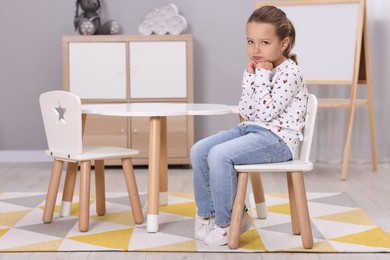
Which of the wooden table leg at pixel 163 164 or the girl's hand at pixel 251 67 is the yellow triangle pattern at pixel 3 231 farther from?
the girl's hand at pixel 251 67

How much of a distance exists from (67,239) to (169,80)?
1.81m

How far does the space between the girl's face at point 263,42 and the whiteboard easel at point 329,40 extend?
57.0 inches

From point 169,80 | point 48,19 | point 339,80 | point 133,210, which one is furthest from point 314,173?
point 48,19

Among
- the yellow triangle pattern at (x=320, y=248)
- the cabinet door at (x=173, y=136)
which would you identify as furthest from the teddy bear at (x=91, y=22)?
the yellow triangle pattern at (x=320, y=248)

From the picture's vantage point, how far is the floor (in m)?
2.03

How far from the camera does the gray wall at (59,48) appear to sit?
422cm

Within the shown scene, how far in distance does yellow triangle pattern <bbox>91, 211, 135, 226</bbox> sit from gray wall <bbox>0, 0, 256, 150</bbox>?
1.70m

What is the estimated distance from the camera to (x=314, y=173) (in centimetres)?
377

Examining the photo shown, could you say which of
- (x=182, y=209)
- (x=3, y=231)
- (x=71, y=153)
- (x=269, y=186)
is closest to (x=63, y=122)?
(x=71, y=153)

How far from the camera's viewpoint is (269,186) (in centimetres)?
334

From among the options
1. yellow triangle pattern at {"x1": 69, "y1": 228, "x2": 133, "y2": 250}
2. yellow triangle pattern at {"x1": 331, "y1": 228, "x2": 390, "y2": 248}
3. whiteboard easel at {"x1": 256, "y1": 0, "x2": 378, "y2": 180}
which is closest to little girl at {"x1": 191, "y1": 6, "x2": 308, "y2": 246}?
yellow triangle pattern at {"x1": 69, "y1": 228, "x2": 133, "y2": 250}

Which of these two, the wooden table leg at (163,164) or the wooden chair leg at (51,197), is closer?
the wooden chair leg at (51,197)

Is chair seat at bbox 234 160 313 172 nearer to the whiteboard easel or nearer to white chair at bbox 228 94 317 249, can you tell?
white chair at bbox 228 94 317 249

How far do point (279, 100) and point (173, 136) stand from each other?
187 centimetres
